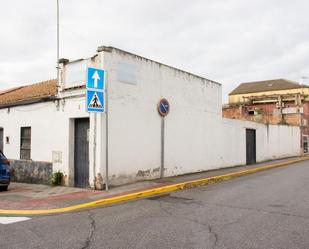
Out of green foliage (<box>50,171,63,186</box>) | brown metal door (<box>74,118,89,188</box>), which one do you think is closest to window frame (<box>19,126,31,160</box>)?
green foliage (<box>50,171,63,186</box>)

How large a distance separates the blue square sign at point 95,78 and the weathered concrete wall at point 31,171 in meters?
3.85

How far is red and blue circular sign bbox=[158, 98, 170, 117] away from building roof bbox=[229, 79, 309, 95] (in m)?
39.0

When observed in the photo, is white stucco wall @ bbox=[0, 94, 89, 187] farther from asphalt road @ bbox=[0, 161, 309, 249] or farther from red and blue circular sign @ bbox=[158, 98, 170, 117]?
asphalt road @ bbox=[0, 161, 309, 249]

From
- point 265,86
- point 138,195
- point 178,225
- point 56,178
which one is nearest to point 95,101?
point 138,195

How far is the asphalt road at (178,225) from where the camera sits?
4.97m

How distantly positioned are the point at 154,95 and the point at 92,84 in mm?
3468

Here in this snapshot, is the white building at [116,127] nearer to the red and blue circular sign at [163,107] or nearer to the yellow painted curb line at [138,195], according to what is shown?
the red and blue circular sign at [163,107]

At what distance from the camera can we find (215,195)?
912 cm

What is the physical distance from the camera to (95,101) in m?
8.93

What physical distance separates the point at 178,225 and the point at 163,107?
668 cm

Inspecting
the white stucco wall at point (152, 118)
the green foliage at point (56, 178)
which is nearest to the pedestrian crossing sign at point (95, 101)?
the white stucco wall at point (152, 118)

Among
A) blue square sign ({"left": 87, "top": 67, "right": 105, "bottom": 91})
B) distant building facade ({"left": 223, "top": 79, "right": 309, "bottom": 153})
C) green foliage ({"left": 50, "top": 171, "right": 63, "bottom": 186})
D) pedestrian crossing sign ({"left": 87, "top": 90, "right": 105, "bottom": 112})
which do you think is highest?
distant building facade ({"left": 223, "top": 79, "right": 309, "bottom": 153})

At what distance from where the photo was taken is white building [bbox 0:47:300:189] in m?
10.1

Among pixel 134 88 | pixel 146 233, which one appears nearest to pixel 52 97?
pixel 134 88
